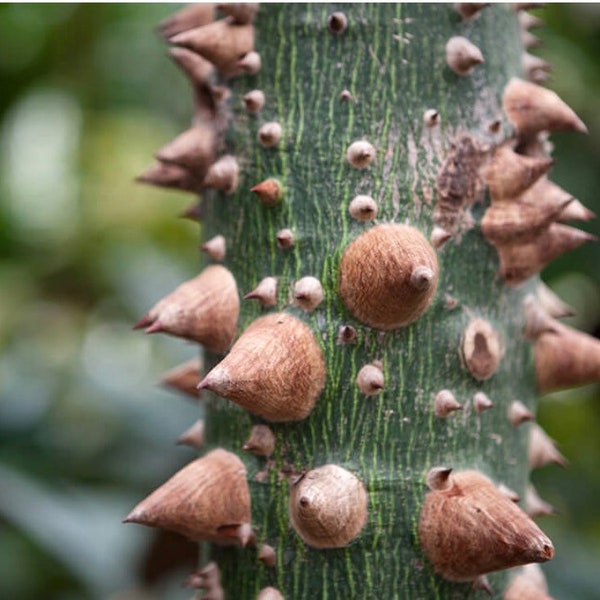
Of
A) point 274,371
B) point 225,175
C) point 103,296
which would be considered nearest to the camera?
point 274,371

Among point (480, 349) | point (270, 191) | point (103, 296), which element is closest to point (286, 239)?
point (270, 191)

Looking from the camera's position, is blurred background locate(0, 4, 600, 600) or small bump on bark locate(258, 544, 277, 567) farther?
blurred background locate(0, 4, 600, 600)

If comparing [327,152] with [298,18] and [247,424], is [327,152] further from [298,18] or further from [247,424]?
[247,424]

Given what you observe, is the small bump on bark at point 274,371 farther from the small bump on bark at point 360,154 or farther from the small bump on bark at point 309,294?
the small bump on bark at point 360,154

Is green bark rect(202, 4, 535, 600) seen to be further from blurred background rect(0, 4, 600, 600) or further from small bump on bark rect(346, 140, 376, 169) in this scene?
blurred background rect(0, 4, 600, 600)

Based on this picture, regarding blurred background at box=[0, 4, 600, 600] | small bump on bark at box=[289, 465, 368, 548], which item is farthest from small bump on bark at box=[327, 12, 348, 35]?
blurred background at box=[0, 4, 600, 600]

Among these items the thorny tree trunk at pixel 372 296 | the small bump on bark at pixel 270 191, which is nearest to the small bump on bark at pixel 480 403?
the thorny tree trunk at pixel 372 296

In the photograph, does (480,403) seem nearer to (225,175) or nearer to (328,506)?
(328,506)

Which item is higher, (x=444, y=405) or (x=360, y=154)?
(x=360, y=154)
